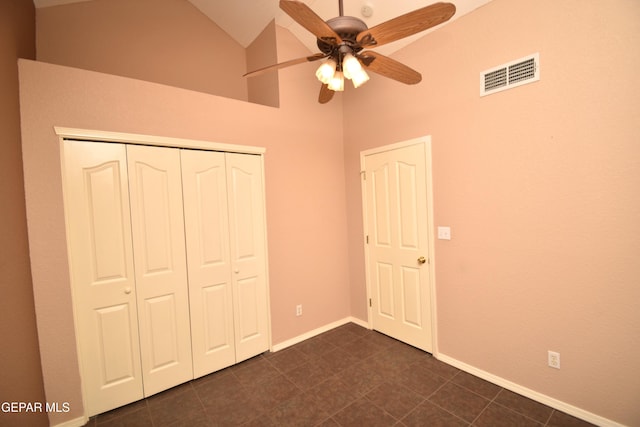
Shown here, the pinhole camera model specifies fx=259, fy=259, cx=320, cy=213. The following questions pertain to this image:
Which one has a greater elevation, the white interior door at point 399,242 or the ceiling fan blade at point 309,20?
the ceiling fan blade at point 309,20

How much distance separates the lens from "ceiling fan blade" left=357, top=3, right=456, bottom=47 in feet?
3.58

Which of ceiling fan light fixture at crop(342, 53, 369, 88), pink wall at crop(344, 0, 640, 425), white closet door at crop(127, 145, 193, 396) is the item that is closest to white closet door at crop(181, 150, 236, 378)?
white closet door at crop(127, 145, 193, 396)

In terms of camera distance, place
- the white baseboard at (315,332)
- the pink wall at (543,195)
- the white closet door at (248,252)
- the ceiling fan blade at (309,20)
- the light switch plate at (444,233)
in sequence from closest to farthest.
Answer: the ceiling fan blade at (309,20) → the pink wall at (543,195) → the light switch plate at (444,233) → the white closet door at (248,252) → the white baseboard at (315,332)

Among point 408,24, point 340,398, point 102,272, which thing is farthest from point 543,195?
point 102,272

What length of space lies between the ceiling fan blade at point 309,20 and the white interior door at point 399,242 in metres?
1.53

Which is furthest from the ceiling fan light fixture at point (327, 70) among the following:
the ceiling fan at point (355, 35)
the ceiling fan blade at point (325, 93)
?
the ceiling fan blade at point (325, 93)

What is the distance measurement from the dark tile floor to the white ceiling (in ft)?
10.0

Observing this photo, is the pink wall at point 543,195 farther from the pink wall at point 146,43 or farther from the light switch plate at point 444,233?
the pink wall at point 146,43

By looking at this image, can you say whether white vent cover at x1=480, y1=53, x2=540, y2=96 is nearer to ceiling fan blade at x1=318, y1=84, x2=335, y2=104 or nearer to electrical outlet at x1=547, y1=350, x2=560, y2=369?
ceiling fan blade at x1=318, y1=84, x2=335, y2=104

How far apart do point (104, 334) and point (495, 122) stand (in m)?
3.39

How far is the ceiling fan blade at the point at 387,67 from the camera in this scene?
4.73 ft

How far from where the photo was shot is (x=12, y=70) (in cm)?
160

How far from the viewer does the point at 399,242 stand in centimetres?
275

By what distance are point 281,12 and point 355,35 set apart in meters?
1.93
